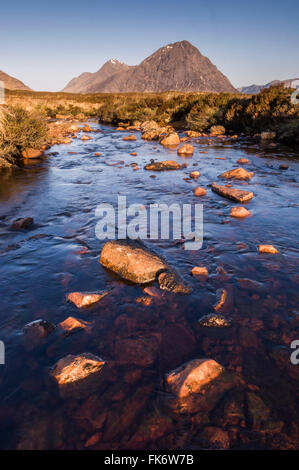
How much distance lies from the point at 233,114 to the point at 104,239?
675 inches

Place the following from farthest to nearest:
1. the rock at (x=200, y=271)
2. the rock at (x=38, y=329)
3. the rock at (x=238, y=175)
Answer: the rock at (x=238, y=175) < the rock at (x=200, y=271) < the rock at (x=38, y=329)

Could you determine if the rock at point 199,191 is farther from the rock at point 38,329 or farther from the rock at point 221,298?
the rock at point 38,329

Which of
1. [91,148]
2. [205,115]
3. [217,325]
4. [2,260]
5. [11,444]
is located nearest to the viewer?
[11,444]

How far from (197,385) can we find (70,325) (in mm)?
1505

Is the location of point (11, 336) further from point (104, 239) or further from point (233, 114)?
point (233, 114)

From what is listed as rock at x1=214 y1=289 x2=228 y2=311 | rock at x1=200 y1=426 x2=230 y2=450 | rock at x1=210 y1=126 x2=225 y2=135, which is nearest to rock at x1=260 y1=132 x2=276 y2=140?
rock at x1=210 y1=126 x2=225 y2=135

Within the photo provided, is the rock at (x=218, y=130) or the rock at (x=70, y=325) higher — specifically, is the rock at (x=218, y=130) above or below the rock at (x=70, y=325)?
above

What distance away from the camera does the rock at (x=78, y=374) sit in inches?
91.3

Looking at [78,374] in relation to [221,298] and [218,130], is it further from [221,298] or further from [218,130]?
[218,130]

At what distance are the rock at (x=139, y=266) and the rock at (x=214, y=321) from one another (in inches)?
21.8

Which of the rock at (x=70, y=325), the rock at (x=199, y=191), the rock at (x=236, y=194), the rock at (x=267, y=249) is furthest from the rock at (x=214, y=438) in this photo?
the rock at (x=199, y=191)

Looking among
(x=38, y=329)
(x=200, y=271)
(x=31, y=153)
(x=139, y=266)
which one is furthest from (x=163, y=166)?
(x=38, y=329)

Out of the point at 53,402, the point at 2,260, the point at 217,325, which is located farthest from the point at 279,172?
the point at 53,402

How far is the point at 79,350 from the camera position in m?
2.70
